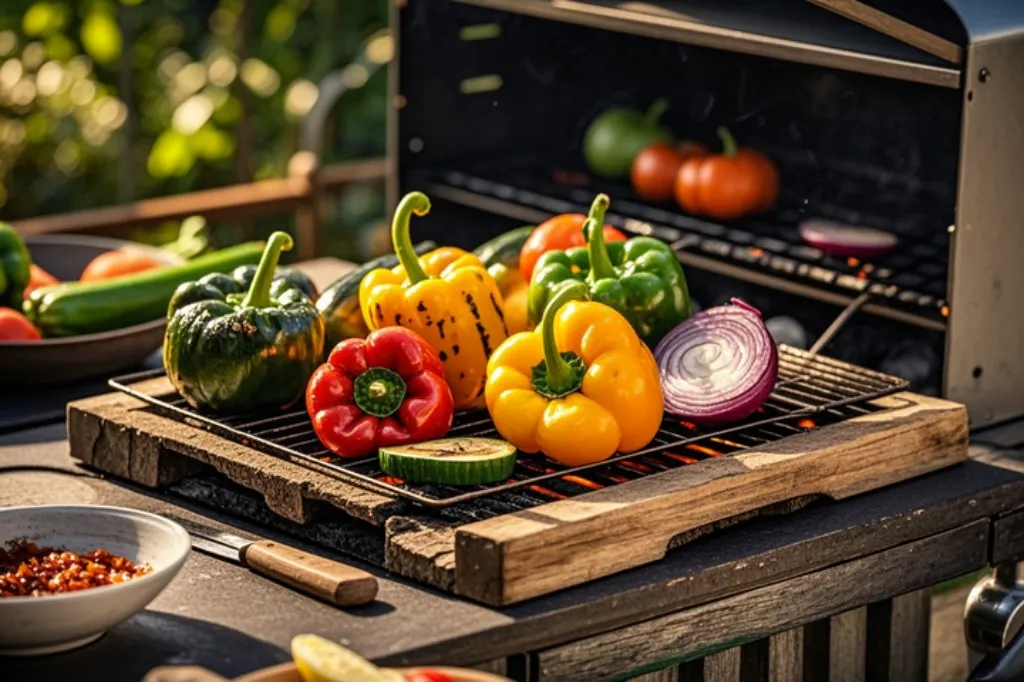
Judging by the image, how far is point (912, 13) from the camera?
3.09m

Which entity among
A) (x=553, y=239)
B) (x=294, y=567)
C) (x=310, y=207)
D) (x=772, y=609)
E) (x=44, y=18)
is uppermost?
(x=44, y=18)

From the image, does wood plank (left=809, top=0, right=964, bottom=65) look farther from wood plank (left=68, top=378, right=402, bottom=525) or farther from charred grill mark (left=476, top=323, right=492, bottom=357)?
wood plank (left=68, top=378, right=402, bottom=525)

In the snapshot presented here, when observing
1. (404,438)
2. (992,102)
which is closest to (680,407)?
(404,438)

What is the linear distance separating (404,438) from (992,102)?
1.09 metres

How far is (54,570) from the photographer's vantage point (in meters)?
2.29

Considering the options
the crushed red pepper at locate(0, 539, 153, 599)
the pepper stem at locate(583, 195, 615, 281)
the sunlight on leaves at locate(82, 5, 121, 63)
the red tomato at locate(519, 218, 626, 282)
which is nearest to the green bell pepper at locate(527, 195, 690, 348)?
the pepper stem at locate(583, 195, 615, 281)

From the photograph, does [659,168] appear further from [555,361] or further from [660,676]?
[660,676]

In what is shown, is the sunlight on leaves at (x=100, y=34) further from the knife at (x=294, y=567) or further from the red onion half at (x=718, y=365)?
the knife at (x=294, y=567)

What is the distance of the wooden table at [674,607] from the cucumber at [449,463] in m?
0.16

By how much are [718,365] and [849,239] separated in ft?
2.81

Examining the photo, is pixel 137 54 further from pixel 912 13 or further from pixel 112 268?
pixel 912 13

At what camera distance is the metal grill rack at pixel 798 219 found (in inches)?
132

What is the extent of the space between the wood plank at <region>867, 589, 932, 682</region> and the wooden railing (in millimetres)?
2493

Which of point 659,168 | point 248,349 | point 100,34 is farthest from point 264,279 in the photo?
point 100,34
